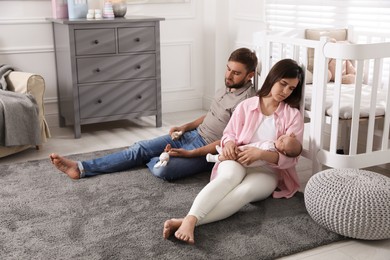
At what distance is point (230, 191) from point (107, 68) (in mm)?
1784

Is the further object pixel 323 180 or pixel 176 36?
pixel 176 36

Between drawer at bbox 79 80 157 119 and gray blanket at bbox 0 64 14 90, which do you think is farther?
drawer at bbox 79 80 157 119

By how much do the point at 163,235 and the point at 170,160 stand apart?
0.64m

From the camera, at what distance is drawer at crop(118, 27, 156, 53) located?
3744 mm

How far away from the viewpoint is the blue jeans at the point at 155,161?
2.73 metres

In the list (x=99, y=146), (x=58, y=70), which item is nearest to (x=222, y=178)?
(x=99, y=146)

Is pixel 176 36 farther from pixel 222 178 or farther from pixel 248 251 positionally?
pixel 248 251

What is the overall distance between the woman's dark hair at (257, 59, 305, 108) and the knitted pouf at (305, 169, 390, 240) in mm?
532

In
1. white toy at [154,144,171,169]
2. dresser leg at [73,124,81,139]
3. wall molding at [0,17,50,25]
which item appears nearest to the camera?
white toy at [154,144,171,169]

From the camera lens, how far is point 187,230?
2.06 m

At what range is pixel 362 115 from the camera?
100 inches

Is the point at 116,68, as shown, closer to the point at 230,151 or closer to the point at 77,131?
the point at 77,131

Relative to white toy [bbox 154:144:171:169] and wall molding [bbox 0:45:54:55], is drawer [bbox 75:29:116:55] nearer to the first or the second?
wall molding [bbox 0:45:54:55]

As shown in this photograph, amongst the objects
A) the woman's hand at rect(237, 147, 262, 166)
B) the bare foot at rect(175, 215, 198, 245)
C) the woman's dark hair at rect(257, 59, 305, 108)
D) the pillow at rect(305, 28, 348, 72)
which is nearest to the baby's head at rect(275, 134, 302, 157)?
the woman's hand at rect(237, 147, 262, 166)
